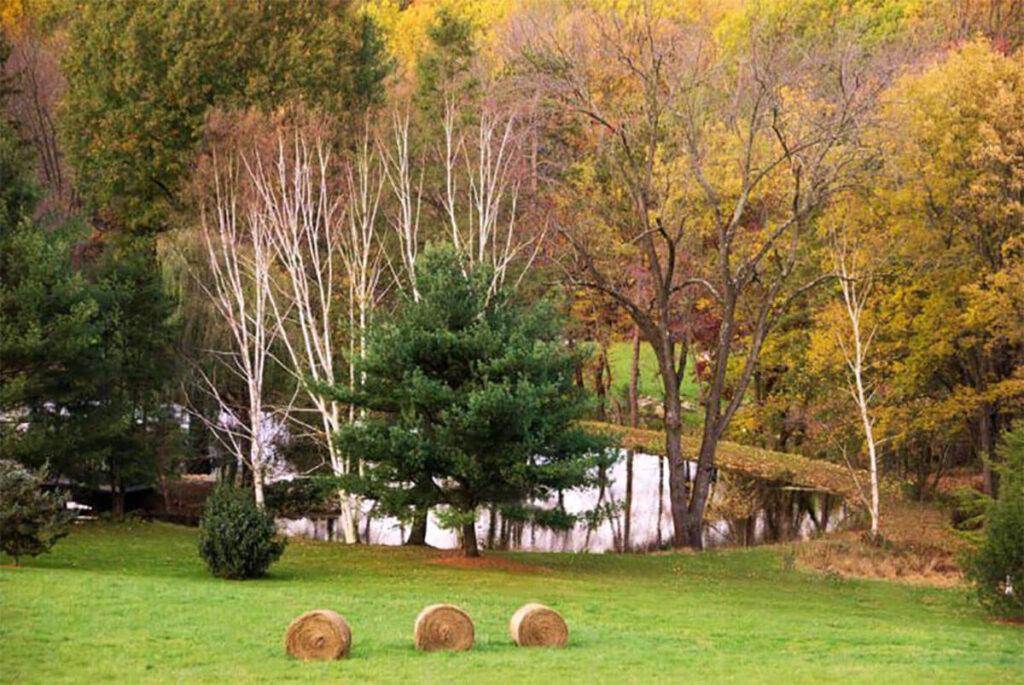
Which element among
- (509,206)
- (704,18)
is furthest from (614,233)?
(704,18)

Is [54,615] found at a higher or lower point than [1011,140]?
lower

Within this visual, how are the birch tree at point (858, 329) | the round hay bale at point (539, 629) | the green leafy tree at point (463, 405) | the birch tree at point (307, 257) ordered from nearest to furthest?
the round hay bale at point (539, 629), the green leafy tree at point (463, 405), the birch tree at point (307, 257), the birch tree at point (858, 329)

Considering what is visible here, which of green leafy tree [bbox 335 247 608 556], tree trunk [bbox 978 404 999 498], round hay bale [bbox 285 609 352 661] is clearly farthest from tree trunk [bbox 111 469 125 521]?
tree trunk [bbox 978 404 999 498]

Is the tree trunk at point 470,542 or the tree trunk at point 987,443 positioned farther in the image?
the tree trunk at point 987,443

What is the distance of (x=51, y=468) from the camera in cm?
3130

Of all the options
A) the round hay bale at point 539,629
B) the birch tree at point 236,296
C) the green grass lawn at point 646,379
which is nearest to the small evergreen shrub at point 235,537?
the round hay bale at point 539,629

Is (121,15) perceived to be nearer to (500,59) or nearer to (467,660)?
(500,59)

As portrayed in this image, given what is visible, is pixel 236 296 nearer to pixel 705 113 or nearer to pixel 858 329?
pixel 705 113

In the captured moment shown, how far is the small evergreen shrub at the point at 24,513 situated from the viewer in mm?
22453

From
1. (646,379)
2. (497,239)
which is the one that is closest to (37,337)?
(497,239)

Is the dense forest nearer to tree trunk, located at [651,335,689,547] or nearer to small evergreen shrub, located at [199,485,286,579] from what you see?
tree trunk, located at [651,335,689,547]

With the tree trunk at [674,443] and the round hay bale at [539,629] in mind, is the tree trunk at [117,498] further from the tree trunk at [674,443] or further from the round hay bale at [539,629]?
the round hay bale at [539,629]

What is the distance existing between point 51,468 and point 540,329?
11595mm

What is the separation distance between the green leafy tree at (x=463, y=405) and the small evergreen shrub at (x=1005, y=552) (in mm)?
6730
